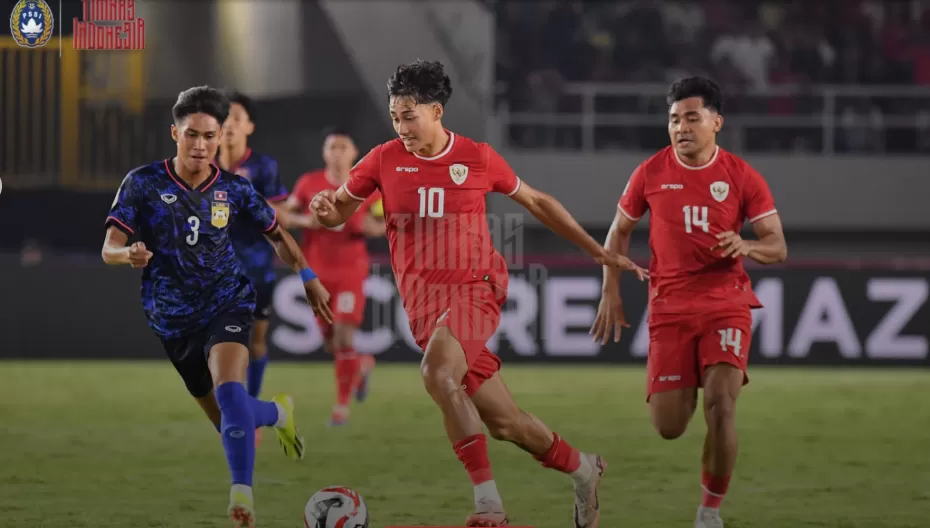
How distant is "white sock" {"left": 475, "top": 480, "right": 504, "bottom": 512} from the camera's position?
5988 millimetres

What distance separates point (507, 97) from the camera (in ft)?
63.0

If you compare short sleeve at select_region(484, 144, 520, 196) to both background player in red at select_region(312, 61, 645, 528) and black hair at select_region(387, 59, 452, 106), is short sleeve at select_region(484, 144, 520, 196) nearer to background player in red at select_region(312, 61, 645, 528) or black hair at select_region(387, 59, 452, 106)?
background player in red at select_region(312, 61, 645, 528)

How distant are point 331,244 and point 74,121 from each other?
6.53m

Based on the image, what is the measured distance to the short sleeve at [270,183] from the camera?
31.1 ft

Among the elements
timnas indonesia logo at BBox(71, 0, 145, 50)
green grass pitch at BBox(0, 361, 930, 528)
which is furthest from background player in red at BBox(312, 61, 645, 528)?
timnas indonesia logo at BBox(71, 0, 145, 50)

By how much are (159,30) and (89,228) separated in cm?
267

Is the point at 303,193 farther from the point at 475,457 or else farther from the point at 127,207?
the point at 475,457

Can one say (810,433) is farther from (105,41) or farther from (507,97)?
(507,97)

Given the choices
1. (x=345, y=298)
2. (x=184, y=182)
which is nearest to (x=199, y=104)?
(x=184, y=182)

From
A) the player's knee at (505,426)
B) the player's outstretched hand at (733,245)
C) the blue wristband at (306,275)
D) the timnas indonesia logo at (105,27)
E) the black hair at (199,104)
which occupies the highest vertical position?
the timnas indonesia logo at (105,27)

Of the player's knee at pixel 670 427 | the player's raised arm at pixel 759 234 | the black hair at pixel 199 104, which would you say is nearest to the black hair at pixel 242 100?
the black hair at pixel 199 104

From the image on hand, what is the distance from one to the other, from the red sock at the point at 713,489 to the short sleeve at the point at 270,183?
4.07 metres

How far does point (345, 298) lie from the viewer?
11.5 meters

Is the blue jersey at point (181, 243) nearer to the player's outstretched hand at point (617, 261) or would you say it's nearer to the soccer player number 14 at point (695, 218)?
the player's outstretched hand at point (617, 261)
